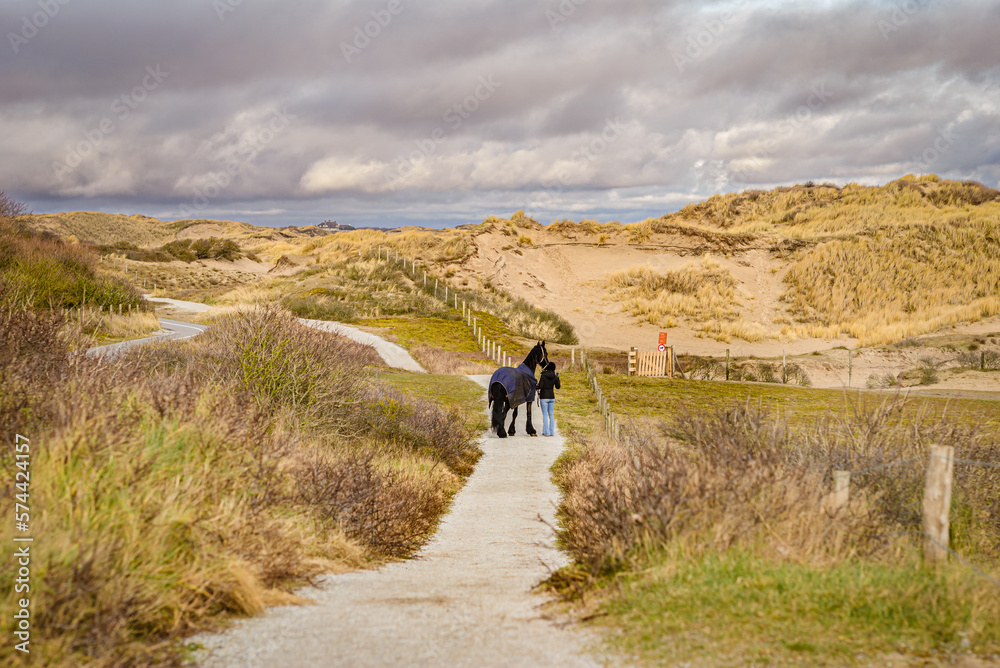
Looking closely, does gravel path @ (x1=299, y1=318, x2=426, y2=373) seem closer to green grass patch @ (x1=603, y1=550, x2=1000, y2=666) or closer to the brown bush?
the brown bush

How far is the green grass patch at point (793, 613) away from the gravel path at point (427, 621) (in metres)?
0.54

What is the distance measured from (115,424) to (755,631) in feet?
15.7

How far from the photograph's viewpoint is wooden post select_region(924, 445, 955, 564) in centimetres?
505

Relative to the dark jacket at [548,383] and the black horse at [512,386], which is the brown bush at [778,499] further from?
the dark jacket at [548,383]

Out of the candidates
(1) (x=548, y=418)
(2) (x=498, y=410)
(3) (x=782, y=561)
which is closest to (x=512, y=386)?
(2) (x=498, y=410)

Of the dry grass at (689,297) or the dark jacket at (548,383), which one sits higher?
the dry grass at (689,297)

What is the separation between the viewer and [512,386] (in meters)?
16.2

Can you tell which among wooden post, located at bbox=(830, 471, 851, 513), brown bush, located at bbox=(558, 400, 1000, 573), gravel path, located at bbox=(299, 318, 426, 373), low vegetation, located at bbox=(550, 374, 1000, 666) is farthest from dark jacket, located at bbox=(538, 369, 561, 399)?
gravel path, located at bbox=(299, 318, 426, 373)

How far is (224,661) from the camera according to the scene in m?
3.80

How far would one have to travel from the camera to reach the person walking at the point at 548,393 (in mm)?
16500

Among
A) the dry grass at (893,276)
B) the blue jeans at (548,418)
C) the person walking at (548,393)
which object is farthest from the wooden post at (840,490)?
the dry grass at (893,276)

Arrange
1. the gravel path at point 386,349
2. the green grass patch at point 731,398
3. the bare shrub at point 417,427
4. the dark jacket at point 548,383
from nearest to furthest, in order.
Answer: the bare shrub at point 417,427, the dark jacket at point 548,383, the green grass patch at point 731,398, the gravel path at point 386,349

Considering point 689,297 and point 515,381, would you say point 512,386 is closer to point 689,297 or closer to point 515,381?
point 515,381

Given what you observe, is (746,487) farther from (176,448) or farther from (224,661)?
(176,448)
